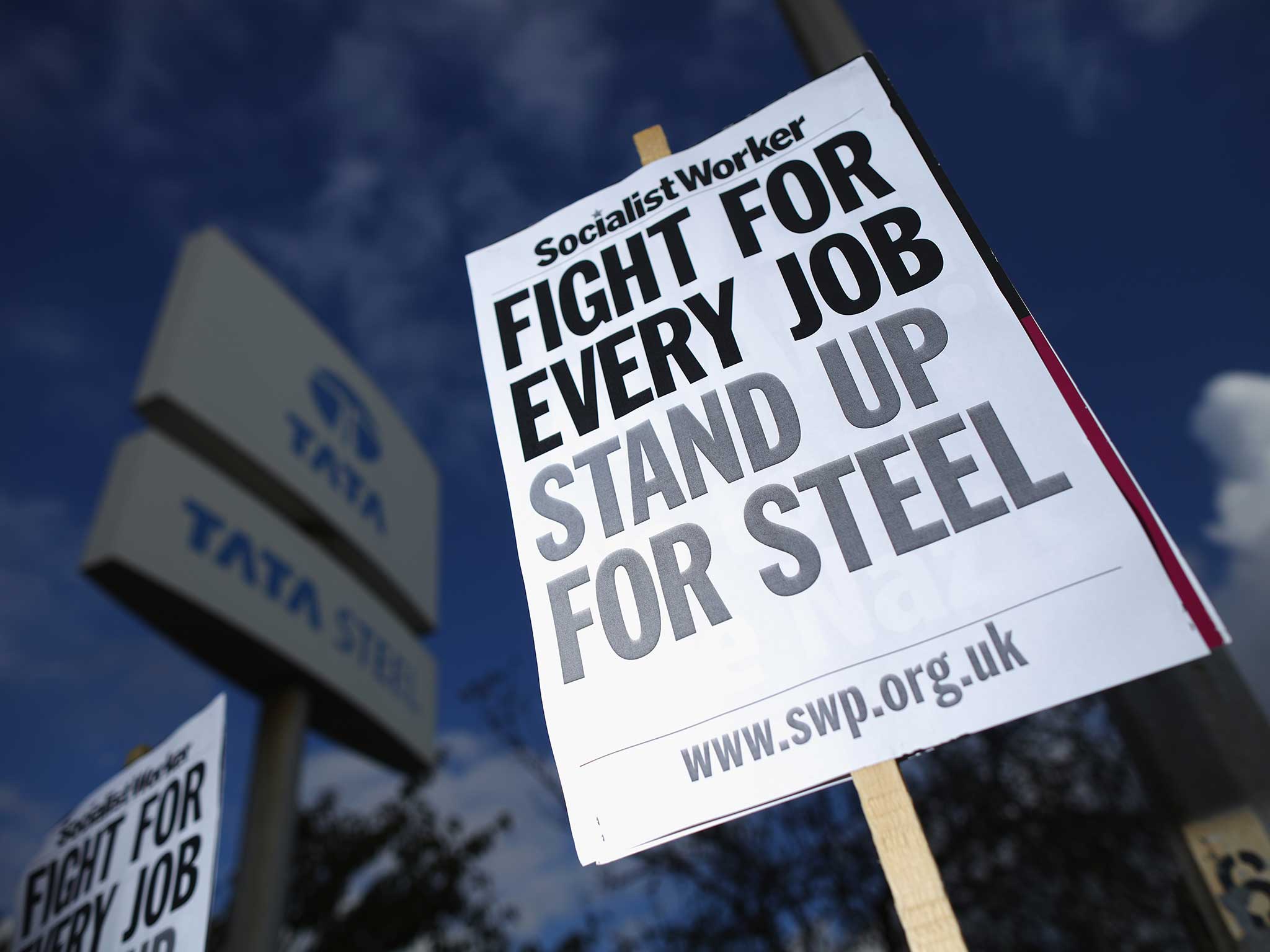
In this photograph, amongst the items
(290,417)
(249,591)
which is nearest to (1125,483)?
(249,591)

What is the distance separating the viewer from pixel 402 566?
13.3m

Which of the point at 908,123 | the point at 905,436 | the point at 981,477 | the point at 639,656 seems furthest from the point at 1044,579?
the point at 908,123

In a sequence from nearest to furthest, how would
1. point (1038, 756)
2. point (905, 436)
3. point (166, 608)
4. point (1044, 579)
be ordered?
point (1044, 579), point (905, 436), point (166, 608), point (1038, 756)

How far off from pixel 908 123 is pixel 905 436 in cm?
86

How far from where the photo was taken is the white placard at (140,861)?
2.81m

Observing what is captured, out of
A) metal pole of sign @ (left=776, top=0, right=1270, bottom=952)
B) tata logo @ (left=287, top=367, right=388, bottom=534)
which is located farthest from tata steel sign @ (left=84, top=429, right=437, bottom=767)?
metal pole of sign @ (left=776, top=0, right=1270, bottom=952)

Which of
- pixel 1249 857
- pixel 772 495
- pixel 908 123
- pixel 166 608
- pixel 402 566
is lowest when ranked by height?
pixel 1249 857

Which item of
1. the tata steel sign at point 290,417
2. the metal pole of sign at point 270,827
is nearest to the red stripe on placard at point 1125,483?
the metal pole of sign at point 270,827

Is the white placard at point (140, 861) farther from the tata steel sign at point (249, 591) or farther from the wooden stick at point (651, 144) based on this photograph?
the tata steel sign at point (249, 591)

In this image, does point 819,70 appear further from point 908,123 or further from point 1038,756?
point 1038,756

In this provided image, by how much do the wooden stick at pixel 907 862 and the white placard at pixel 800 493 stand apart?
4 cm

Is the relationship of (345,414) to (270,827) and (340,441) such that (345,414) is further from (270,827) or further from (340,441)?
(270,827)

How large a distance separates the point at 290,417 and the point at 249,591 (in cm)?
262

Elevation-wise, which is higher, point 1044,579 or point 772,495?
point 772,495
